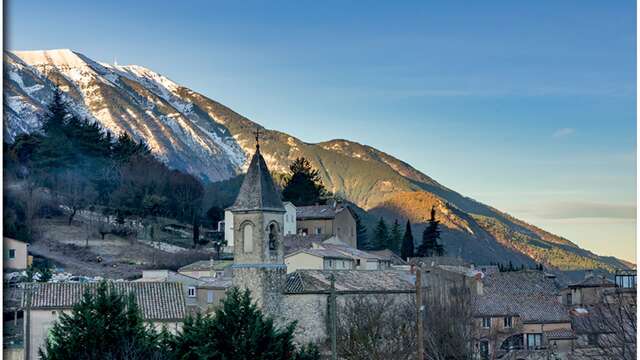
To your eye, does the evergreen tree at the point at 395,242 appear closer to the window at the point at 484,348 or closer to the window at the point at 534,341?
the window at the point at 534,341

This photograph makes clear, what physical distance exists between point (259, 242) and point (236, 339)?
11.0 m

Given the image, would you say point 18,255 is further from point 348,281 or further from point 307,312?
point 307,312

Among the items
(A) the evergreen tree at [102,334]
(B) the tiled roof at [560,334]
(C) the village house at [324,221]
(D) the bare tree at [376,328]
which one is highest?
(C) the village house at [324,221]

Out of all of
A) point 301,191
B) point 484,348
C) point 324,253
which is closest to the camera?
point 484,348

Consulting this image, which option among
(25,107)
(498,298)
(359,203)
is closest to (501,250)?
(359,203)

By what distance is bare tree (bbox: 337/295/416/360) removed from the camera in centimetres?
2938

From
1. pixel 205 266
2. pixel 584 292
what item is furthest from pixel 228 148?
pixel 584 292

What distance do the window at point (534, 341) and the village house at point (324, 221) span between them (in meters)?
23.1

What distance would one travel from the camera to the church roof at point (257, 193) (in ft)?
105

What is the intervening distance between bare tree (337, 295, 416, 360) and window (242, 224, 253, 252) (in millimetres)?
3641

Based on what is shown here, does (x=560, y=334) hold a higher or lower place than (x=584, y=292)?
Result: lower

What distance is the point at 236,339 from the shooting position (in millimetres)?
20531

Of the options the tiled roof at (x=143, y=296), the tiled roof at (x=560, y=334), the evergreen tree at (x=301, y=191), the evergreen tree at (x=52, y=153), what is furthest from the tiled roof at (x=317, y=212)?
the tiled roof at (x=143, y=296)

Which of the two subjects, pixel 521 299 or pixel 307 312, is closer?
pixel 307 312
